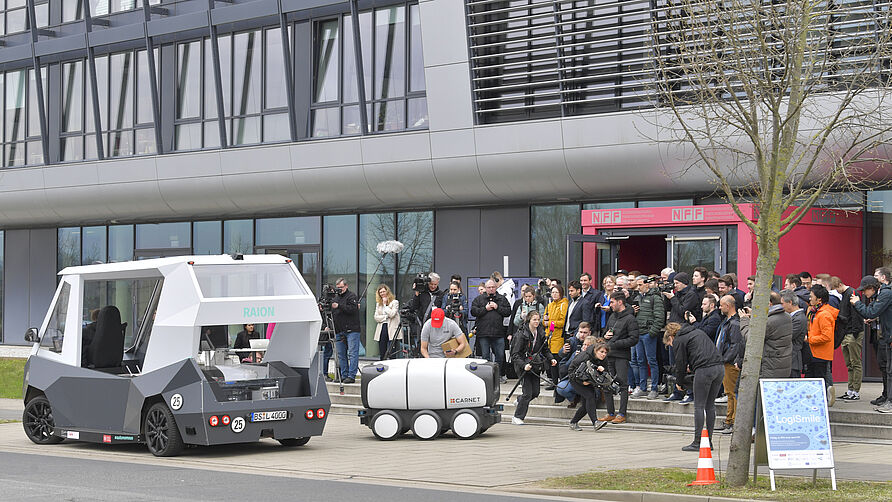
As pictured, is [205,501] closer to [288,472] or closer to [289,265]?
[288,472]

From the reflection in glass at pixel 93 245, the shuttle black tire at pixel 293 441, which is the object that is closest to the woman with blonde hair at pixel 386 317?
the shuttle black tire at pixel 293 441

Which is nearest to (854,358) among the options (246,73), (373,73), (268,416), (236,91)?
(268,416)

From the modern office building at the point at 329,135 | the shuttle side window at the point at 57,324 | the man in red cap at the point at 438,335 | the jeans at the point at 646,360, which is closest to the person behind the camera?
the shuttle side window at the point at 57,324

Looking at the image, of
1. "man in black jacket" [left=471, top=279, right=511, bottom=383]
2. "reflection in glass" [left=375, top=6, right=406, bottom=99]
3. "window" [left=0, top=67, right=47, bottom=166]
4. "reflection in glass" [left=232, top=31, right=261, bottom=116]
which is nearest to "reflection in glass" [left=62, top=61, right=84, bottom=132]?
"window" [left=0, top=67, right=47, bottom=166]

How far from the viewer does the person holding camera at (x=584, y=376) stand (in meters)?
16.1

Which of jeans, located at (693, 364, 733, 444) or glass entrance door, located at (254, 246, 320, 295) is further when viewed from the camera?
glass entrance door, located at (254, 246, 320, 295)

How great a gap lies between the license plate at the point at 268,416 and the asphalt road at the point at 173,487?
143cm

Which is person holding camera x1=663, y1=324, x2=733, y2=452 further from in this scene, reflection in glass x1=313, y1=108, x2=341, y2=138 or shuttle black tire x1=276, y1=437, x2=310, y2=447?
reflection in glass x1=313, y1=108, x2=341, y2=138

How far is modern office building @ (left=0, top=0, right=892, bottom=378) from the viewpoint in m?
22.1

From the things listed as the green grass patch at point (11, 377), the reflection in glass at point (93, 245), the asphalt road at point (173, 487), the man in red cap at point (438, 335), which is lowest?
the green grass patch at point (11, 377)

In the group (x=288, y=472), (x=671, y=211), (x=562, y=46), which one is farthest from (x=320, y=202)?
(x=288, y=472)

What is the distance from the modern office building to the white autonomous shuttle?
7.31 m

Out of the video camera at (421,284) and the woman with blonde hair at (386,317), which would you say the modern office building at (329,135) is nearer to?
the video camera at (421,284)

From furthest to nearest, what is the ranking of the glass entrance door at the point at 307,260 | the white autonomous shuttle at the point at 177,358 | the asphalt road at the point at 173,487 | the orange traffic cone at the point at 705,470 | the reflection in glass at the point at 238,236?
the reflection in glass at the point at 238,236 → the glass entrance door at the point at 307,260 → the white autonomous shuttle at the point at 177,358 → the orange traffic cone at the point at 705,470 → the asphalt road at the point at 173,487
